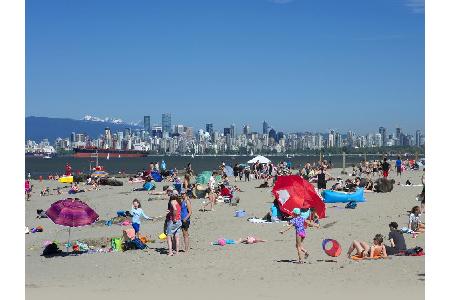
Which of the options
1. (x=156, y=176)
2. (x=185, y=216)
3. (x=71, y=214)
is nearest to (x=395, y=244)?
(x=185, y=216)

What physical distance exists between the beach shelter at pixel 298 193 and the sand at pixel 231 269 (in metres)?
0.64

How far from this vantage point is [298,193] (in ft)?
54.3

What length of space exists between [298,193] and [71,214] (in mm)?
5615

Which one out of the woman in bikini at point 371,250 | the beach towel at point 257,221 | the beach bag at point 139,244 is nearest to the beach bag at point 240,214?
the beach towel at point 257,221

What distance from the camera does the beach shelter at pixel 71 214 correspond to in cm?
1422

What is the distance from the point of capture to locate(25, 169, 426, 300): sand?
9945mm

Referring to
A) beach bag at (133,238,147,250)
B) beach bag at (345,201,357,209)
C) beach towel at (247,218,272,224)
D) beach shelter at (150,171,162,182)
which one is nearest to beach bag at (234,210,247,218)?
beach towel at (247,218,272,224)

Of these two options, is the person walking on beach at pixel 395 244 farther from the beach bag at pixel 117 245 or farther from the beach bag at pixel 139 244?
the beach bag at pixel 117 245

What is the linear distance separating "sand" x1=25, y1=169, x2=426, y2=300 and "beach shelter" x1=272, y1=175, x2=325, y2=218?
641mm

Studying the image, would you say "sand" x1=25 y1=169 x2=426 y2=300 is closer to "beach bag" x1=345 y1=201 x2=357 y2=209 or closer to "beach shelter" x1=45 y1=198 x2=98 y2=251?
"beach shelter" x1=45 y1=198 x2=98 y2=251

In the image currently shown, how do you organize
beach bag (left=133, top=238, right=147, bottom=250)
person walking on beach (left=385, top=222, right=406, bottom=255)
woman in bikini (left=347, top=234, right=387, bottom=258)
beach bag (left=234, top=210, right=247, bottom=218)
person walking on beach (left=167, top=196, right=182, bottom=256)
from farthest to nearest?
beach bag (left=234, top=210, right=247, bottom=218) → beach bag (left=133, top=238, right=147, bottom=250) → person walking on beach (left=167, top=196, right=182, bottom=256) → person walking on beach (left=385, top=222, right=406, bottom=255) → woman in bikini (left=347, top=234, right=387, bottom=258)

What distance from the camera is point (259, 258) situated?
42.7ft

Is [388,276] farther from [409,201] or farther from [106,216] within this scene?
[106,216]
